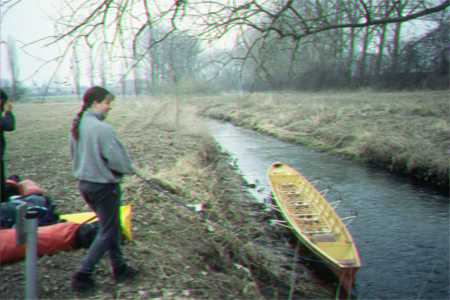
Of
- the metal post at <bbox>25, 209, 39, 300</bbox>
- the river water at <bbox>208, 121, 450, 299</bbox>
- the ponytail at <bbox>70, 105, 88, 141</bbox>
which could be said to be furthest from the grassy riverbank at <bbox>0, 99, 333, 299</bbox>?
the ponytail at <bbox>70, 105, 88, 141</bbox>

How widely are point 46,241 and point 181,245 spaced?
174 centimetres

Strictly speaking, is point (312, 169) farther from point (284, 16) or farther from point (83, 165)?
point (83, 165)

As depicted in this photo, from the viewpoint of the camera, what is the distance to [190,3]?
16.0 ft

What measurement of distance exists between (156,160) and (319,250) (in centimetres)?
627

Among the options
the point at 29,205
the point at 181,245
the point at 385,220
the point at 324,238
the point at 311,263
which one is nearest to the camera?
the point at 29,205

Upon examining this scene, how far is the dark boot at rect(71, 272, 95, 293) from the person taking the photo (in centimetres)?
355

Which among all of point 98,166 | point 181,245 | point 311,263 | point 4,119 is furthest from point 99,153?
point 311,263

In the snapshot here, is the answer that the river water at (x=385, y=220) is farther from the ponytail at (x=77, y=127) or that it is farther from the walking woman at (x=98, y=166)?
the ponytail at (x=77, y=127)

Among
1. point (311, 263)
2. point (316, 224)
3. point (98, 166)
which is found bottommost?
point (311, 263)

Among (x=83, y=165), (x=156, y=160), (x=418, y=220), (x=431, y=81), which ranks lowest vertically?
(x=418, y=220)

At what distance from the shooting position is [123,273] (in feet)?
12.7

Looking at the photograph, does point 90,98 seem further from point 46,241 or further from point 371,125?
point 371,125

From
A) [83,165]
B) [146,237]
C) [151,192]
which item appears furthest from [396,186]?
[83,165]

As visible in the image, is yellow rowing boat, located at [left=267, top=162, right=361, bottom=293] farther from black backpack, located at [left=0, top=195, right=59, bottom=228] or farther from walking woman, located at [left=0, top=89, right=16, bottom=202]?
walking woman, located at [left=0, top=89, right=16, bottom=202]
